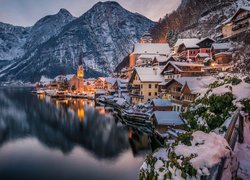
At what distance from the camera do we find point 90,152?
4084 centimetres

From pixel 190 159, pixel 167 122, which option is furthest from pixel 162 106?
pixel 190 159

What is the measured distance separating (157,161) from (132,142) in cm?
3670

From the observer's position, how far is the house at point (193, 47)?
75.9 m

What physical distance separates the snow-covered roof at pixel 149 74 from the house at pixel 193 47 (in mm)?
14195

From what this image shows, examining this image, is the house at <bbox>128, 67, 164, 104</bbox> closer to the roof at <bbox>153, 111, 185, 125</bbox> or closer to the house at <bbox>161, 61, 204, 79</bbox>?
the house at <bbox>161, 61, 204, 79</bbox>

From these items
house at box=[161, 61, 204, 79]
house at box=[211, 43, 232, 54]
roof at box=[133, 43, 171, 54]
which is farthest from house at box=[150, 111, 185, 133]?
roof at box=[133, 43, 171, 54]

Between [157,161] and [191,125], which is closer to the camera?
[157,161]

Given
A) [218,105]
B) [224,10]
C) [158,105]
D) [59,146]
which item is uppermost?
[224,10]

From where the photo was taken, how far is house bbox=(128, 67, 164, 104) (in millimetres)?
69500

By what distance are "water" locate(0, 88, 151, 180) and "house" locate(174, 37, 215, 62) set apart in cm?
3601

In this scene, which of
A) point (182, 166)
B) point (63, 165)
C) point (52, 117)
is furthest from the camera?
point (52, 117)

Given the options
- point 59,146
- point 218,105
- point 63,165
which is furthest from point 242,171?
Result: point 59,146

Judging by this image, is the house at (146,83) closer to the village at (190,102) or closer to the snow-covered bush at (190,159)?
the village at (190,102)

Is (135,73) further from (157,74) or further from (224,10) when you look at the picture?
(224,10)
